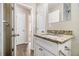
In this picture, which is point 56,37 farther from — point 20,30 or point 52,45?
point 20,30

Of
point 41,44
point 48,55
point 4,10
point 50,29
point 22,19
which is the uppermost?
point 4,10

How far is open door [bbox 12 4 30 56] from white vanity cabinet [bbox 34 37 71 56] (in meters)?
0.16

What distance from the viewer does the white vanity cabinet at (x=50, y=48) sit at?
71.4 inches

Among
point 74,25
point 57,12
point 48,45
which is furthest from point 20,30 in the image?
point 74,25

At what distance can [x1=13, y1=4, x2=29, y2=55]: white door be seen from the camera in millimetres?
1864

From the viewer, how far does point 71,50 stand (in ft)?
6.06

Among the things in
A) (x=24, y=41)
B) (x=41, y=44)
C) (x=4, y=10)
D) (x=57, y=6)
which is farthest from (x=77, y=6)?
(x=4, y=10)

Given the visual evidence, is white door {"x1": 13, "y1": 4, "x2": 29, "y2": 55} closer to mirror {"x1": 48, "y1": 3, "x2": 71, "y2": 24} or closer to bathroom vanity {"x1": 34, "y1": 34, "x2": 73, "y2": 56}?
bathroom vanity {"x1": 34, "y1": 34, "x2": 73, "y2": 56}

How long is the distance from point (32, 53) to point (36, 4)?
2.32ft

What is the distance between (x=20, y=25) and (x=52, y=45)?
1.74 feet

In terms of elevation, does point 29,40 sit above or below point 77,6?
below

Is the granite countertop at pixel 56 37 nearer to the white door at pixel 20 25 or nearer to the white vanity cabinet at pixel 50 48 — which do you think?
the white vanity cabinet at pixel 50 48

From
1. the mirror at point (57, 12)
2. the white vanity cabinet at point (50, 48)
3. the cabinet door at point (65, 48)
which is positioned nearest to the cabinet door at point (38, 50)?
the white vanity cabinet at point (50, 48)

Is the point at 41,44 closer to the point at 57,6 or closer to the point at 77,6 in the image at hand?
the point at 57,6
